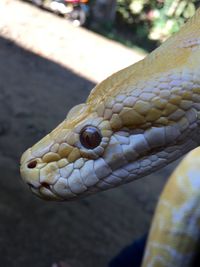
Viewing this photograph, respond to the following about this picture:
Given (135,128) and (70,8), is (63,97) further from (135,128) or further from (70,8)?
(135,128)

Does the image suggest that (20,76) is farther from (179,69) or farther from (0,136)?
(179,69)

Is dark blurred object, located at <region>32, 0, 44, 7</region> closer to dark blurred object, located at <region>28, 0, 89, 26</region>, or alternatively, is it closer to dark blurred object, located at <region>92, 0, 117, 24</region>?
dark blurred object, located at <region>28, 0, 89, 26</region>

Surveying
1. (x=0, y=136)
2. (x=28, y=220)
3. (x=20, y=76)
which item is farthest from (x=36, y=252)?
(x=20, y=76)

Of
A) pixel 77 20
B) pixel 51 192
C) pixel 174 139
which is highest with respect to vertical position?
pixel 174 139

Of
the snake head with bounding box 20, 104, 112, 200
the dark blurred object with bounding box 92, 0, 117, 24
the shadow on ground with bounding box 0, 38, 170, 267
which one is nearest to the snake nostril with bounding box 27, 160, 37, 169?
the snake head with bounding box 20, 104, 112, 200

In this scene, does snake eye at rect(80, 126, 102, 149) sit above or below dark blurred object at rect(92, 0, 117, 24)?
above

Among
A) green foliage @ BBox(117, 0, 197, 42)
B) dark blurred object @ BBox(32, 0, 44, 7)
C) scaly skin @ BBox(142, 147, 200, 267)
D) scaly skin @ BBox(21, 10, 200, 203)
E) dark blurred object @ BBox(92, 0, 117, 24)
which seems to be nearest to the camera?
scaly skin @ BBox(21, 10, 200, 203)

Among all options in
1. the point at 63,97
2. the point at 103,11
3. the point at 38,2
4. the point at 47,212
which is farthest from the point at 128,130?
the point at 103,11
